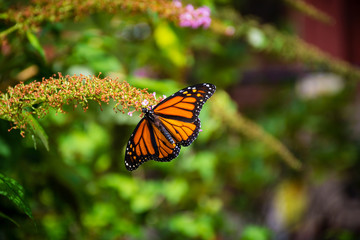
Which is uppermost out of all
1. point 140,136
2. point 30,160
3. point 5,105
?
point 30,160

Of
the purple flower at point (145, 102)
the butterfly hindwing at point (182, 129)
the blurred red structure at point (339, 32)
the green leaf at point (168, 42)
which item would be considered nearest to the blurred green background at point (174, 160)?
the green leaf at point (168, 42)

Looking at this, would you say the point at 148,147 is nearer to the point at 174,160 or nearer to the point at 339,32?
the point at 174,160

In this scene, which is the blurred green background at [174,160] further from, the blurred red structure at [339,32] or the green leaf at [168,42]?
the blurred red structure at [339,32]

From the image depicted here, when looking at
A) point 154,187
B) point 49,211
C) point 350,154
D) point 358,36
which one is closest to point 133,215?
point 154,187

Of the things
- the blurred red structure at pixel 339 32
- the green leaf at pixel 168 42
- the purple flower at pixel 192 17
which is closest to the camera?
the purple flower at pixel 192 17

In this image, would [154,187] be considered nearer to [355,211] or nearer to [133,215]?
[133,215]

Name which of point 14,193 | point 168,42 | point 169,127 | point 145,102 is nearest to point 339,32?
point 168,42

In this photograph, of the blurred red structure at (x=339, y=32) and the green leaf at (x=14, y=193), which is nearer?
the green leaf at (x=14, y=193)
